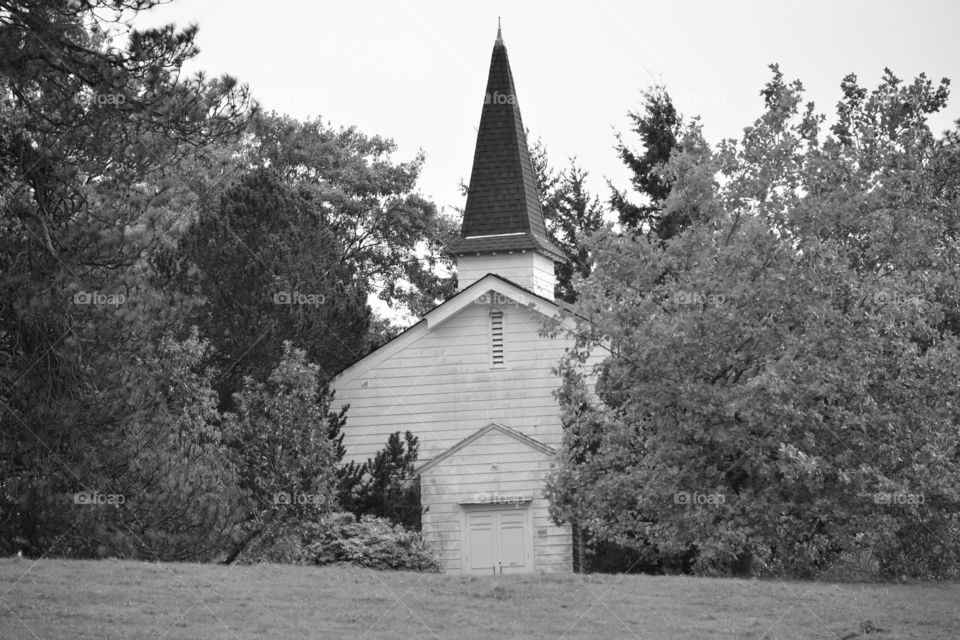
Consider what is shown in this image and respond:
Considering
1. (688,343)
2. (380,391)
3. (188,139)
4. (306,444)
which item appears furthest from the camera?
(380,391)

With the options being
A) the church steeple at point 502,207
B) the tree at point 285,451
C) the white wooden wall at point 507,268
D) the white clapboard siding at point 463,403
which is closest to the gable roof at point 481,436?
the white clapboard siding at point 463,403

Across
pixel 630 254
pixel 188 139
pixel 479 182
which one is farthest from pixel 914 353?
pixel 479 182

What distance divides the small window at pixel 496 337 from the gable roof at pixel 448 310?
23.9 inches

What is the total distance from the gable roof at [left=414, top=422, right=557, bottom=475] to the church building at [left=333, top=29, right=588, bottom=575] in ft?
0.08

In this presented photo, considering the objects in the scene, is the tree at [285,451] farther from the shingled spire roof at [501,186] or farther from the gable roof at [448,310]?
the shingled spire roof at [501,186]

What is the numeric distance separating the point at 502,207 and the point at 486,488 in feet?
26.6

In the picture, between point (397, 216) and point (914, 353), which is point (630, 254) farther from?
point (397, 216)

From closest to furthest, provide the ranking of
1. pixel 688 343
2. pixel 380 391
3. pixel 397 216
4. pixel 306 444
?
pixel 688 343 < pixel 306 444 < pixel 380 391 < pixel 397 216

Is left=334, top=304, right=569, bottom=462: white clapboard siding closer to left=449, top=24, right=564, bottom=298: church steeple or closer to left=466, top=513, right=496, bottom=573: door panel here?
left=466, top=513, right=496, bottom=573: door panel

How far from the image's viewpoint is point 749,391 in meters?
19.0

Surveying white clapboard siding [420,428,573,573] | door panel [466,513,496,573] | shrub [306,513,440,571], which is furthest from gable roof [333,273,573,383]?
shrub [306,513,440,571]

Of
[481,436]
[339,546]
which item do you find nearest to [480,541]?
[481,436]

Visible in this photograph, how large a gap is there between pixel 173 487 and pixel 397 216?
24987 mm

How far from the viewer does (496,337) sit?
31219 mm
